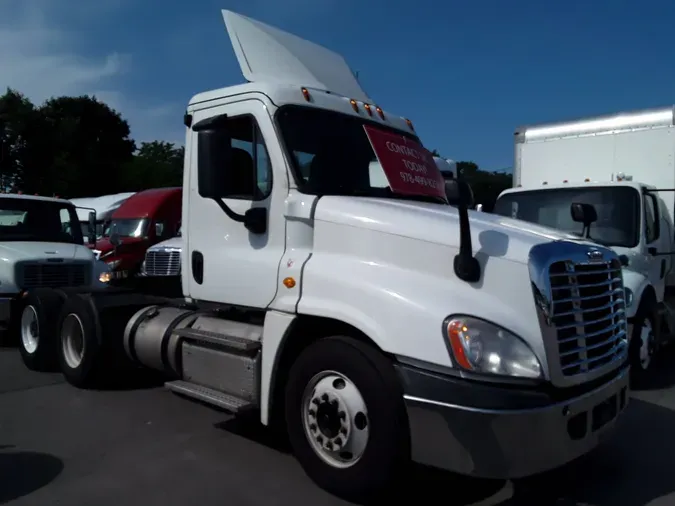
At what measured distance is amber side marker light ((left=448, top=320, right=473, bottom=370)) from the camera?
3.26m

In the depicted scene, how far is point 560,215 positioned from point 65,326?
6.05 metres

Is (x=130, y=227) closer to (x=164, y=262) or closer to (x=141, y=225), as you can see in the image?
(x=141, y=225)

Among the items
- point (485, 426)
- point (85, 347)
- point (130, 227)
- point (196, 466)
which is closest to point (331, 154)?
point (485, 426)

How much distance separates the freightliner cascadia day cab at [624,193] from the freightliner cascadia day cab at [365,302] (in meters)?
3.38

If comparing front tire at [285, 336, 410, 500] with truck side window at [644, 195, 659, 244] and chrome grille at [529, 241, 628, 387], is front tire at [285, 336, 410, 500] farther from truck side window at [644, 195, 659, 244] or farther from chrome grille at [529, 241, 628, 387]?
truck side window at [644, 195, 659, 244]

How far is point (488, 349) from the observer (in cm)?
328

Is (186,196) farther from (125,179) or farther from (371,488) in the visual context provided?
(125,179)

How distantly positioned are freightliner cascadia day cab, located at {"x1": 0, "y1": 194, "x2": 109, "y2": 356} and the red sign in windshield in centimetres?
408

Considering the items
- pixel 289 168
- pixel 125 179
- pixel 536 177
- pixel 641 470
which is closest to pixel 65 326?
pixel 289 168

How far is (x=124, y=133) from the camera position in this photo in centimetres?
4388

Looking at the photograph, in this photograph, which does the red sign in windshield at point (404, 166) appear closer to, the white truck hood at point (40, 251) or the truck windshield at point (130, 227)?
the white truck hood at point (40, 251)

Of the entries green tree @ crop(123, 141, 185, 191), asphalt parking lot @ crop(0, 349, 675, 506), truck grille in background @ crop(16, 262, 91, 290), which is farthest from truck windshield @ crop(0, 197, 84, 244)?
green tree @ crop(123, 141, 185, 191)

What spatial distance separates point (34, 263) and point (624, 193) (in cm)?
766

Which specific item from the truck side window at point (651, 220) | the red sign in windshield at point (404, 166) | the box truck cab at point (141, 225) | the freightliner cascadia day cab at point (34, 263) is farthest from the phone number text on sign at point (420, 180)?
the box truck cab at point (141, 225)
